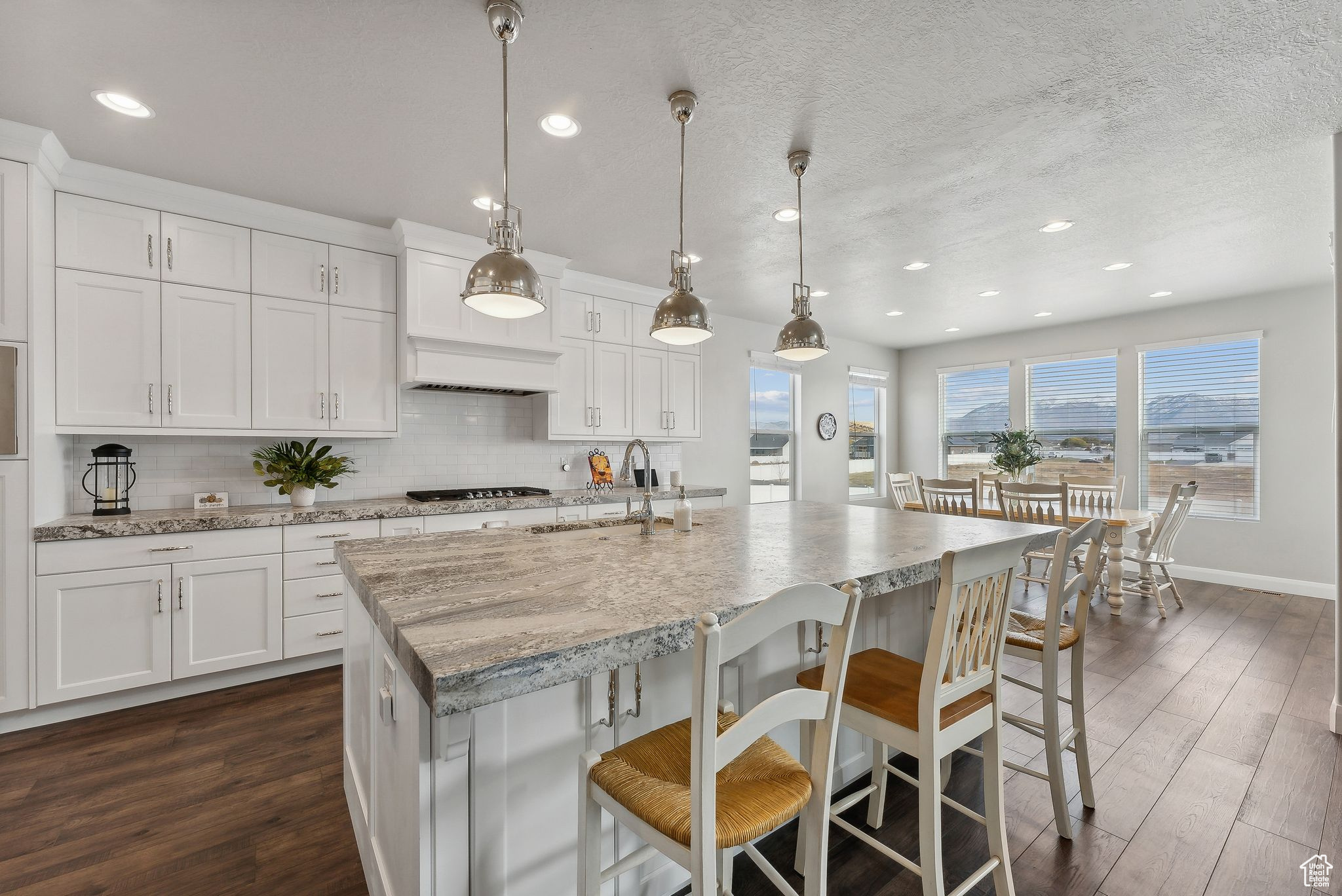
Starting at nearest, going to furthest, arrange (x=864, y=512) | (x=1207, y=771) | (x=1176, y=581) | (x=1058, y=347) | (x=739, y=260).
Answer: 1. (x=1207, y=771)
2. (x=864, y=512)
3. (x=739, y=260)
4. (x=1176, y=581)
5. (x=1058, y=347)

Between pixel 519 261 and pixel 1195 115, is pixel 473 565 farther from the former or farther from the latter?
pixel 1195 115

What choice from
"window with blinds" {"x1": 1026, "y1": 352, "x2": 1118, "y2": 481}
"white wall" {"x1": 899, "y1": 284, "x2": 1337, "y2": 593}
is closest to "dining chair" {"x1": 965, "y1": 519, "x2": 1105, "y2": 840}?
"white wall" {"x1": 899, "y1": 284, "x2": 1337, "y2": 593}

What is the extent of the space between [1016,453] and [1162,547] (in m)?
1.60

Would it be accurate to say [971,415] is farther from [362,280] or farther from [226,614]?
[226,614]

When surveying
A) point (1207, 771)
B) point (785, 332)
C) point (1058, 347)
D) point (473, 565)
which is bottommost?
point (1207, 771)

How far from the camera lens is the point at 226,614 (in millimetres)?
2803

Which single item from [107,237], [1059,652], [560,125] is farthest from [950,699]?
[107,237]

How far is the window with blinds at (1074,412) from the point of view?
5.61 m

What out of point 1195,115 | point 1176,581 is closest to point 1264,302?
point 1176,581

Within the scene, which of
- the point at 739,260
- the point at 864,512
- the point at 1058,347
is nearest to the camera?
the point at 864,512

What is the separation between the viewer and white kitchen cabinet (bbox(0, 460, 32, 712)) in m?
2.36

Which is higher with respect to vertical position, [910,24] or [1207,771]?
[910,24]

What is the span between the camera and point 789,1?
1646 millimetres

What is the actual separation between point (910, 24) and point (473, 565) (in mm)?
2063
